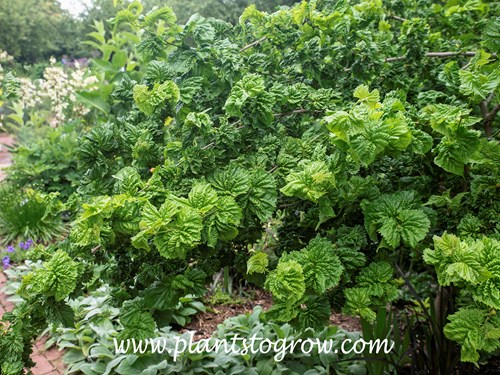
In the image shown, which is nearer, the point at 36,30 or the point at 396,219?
the point at 396,219

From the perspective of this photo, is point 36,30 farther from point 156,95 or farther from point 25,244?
point 156,95

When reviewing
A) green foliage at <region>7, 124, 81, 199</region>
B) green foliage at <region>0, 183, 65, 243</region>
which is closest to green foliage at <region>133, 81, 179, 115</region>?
green foliage at <region>0, 183, 65, 243</region>

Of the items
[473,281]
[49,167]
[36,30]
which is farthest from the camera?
[36,30]

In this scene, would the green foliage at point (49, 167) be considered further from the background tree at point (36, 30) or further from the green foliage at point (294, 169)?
the background tree at point (36, 30)

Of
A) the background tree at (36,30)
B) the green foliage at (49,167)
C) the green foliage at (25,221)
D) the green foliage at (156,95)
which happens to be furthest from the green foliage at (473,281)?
the background tree at (36,30)

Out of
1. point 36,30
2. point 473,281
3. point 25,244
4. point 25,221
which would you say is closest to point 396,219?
point 473,281

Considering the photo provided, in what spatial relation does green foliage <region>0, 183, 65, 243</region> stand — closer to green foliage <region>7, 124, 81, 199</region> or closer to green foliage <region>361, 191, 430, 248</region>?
green foliage <region>7, 124, 81, 199</region>

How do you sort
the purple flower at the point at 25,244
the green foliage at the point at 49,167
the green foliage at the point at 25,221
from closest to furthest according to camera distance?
the purple flower at the point at 25,244 < the green foliage at the point at 25,221 < the green foliage at the point at 49,167

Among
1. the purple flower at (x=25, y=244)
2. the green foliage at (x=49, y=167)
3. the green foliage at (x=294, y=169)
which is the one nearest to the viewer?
the green foliage at (x=294, y=169)

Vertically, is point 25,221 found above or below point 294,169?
below

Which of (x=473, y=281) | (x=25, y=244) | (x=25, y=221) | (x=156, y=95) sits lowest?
(x=25, y=244)

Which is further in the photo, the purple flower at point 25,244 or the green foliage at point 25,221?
the green foliage at point 25,221

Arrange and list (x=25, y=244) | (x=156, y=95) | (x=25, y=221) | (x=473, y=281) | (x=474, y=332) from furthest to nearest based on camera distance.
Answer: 1. (x=25, y=221)
2. (x=25, y=244)
3. (x=156, y=95)
4. (x=474, y=332)
5. (x=473, y=281)

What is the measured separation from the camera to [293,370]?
2467mm
